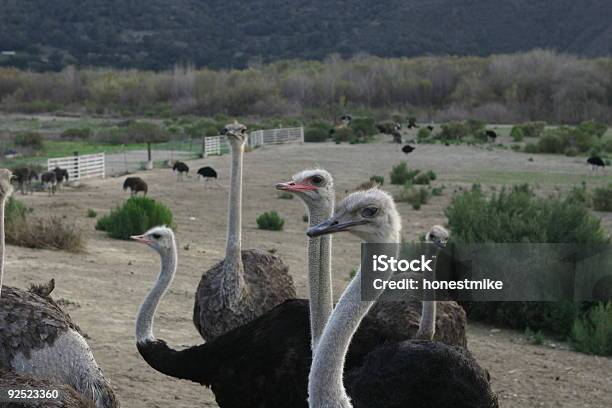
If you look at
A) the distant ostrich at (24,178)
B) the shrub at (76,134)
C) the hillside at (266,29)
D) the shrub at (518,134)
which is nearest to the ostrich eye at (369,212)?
the distant ostrich at (24,178)

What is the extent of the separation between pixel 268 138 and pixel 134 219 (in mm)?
28396

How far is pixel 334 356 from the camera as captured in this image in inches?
136

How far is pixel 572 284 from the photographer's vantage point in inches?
400

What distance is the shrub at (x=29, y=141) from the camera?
36.7 meters

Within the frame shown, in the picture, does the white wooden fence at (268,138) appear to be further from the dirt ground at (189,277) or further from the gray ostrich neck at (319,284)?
the gray ostrich neck at (319,284)

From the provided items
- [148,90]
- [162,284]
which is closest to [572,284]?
[162,284]

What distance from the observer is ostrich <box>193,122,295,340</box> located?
6.79 meters

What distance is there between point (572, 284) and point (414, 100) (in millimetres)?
60054

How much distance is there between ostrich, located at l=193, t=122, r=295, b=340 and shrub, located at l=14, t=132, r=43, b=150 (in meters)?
30.4

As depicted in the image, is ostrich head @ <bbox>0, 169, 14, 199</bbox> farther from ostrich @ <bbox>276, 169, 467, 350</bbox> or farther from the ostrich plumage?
ostrich @ <bbox>276, 169, 467, 350</bbox>

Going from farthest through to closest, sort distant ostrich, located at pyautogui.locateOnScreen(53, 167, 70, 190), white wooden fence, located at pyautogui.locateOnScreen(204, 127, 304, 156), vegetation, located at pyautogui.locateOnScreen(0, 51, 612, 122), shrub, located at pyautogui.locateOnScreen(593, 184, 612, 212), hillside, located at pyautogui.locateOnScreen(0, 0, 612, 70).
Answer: hillside, located at pyautogui.locateOnScreen(0, 0, 612, 70), vegetation, located at pyautogui.locateOnScreen(0, 51, 612, 122), white wooden fence, located at pyautogui.locateOnScreen(204, 127, 304, 156), distant ostrich, located at pyautogui.locateOnScreen(53, 167, 70, 190), shrub, located at pyautogui.locateOnScreen(593, 184, 612, 212)

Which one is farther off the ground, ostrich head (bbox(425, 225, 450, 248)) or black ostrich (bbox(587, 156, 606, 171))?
ostrich head (bbox(425, 225, 450, 248))

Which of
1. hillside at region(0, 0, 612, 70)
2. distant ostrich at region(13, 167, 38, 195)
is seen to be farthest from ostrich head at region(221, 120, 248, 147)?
hillside at region(0, 0, 612, 70)

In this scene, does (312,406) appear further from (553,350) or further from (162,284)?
(553,350)
